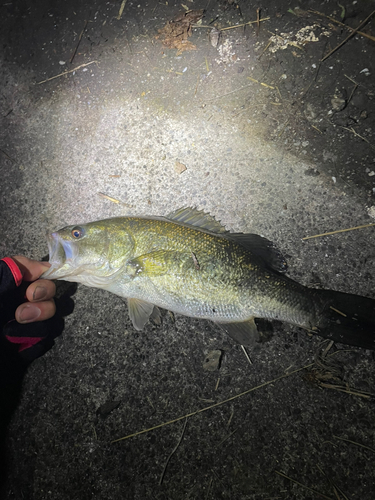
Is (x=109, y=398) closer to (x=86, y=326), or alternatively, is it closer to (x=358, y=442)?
(x=86, y=326)

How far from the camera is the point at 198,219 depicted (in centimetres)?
228

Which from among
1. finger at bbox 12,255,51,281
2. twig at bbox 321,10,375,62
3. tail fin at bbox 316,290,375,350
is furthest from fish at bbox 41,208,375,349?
twig at bbox 321,10,375,62

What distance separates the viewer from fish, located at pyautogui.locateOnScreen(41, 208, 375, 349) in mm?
2080

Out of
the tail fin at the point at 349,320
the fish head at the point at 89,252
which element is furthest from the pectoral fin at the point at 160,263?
the tail fin at the point at 349,320

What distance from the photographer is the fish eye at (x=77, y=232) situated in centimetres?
224

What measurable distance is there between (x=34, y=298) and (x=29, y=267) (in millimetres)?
396

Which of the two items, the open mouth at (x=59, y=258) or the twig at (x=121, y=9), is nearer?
the open mouth at (x=59, y=258)

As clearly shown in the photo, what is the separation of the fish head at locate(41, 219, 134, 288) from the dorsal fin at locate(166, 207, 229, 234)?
46 centimetres

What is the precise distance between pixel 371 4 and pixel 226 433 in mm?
4264

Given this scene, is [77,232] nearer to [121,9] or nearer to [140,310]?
[140,310]

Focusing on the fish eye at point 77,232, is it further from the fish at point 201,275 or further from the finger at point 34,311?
the finger at point 34,311

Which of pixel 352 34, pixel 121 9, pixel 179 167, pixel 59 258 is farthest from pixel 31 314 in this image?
pixel 352 34

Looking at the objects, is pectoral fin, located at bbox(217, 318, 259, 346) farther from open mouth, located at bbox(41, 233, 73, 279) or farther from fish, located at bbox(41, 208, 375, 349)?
Answer: open mouth, located at bbox(41, 233, 73, 279)

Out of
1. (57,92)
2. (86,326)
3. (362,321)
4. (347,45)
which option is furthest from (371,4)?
(86,326)
